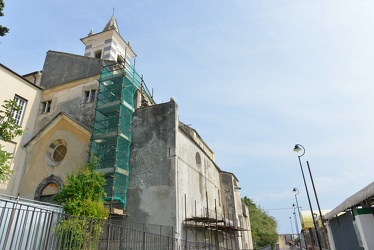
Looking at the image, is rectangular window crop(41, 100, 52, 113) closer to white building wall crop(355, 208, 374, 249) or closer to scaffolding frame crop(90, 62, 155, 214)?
scaffolding frame crop(90, 62, 155, 214)

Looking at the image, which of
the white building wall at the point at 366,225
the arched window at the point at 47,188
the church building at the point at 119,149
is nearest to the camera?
the white building wall at the point at 366,225

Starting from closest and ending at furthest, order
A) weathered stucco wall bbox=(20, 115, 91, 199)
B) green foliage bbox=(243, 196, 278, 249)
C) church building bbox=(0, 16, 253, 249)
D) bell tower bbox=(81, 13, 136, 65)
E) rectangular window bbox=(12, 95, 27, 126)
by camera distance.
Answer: church building bbox=(0, 16, 253, 249) < weathered stucco wall bbox=(20, 115, 91, 199) < rectangular window bbox=(12, 95, 27, 126) < bell tower bbox=(81, 13, 136, 65) < green foliage bbox=(243, 196, 278, 249)

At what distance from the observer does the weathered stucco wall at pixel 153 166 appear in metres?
14.5

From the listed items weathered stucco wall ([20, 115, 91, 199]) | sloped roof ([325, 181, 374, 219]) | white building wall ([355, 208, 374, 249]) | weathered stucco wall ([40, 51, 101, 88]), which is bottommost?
white building wall ([355, 208, 374, 249])

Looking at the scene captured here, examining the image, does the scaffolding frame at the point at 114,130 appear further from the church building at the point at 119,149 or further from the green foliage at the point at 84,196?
the green foliage at the point at 84,196

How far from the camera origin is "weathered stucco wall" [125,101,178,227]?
47.6 feet

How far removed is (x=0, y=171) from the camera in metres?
8.92

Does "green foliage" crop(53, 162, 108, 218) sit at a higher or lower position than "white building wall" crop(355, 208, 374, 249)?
higher

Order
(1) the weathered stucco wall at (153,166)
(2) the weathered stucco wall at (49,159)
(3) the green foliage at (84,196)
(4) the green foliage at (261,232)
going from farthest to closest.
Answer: (4) the green foliage at (261,232)
(2) the weathered stucco wall at (49,159)
(1) the weathered stucco wall at (153,166)
(3) the green foliage at (84,196)

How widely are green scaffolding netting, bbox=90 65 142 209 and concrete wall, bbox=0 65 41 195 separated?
6.09 metres

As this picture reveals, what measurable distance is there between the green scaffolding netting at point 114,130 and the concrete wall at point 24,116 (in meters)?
6.09

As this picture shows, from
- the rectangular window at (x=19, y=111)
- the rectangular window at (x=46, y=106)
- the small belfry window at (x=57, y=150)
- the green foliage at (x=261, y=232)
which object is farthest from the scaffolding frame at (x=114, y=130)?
the green foliage at (x=261, y=232)

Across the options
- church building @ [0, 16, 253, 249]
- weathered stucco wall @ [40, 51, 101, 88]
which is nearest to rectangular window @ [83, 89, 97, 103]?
church building @ [0, 16, 253, 249]

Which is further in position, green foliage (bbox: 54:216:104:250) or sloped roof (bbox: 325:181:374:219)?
sloped roof (bbox: 325:181:374:219)
